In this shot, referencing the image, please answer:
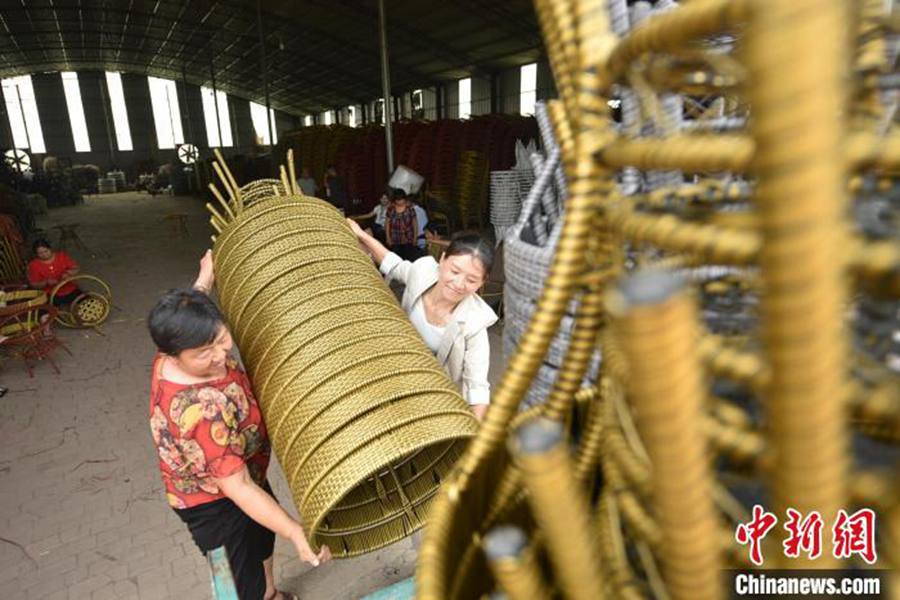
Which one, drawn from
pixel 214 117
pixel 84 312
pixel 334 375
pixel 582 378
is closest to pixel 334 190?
pixel 84 312

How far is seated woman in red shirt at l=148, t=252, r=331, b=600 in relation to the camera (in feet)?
3.71

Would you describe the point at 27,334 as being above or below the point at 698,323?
below

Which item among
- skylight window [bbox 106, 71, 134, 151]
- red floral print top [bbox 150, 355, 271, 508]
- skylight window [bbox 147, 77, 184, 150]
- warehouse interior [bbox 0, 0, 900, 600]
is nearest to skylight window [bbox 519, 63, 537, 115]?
warehouse interior [bbox 0, 0, 900, 600]

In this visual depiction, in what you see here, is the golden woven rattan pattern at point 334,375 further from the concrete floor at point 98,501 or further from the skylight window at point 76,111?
the skylight window at point 76,111

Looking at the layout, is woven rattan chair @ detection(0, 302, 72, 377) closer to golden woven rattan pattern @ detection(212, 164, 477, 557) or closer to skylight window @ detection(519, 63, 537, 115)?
golden woven rattan pattern @ detection(212, 164, 477, 557)

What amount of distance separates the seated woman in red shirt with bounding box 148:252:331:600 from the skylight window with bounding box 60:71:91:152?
26525 mm

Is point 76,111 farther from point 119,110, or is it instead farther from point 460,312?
point 460,312

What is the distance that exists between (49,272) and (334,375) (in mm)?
4766

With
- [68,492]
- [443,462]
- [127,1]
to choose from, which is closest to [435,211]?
[68,492]

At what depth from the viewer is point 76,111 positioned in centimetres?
2228

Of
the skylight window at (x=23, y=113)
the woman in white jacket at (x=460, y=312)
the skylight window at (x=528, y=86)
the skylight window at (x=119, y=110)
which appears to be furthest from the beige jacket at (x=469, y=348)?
the skylight window at (x=119, y=110)

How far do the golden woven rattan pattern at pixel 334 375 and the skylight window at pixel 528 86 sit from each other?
13.8 metres

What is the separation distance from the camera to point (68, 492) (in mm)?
2533

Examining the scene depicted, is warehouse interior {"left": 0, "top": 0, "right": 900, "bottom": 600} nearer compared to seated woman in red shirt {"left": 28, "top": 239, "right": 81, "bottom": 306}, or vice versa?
warehouse interior {"left": 0, "top": 0, "right": 900, "bottom": 600}
